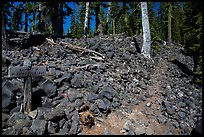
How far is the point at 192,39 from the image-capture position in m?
12.2

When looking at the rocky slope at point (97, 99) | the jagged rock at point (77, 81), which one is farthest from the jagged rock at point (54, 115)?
the jagged rock at point (77, 81)

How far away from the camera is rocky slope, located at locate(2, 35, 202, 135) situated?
5.60 m

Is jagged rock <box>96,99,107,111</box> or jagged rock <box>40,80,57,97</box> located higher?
jagged rock <box>40,80,57,97</box>

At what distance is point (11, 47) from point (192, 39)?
36.2 ft

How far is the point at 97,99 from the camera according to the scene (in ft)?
22.7

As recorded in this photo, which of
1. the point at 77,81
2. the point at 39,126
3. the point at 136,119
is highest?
the point at 77,81

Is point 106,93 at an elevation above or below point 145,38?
below

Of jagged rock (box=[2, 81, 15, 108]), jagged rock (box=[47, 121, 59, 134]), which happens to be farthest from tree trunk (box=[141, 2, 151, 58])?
jagged rock (box=[2, 81, 15, 108])

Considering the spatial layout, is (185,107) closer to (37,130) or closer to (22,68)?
(37,130)

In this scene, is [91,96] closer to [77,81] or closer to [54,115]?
[77,81]

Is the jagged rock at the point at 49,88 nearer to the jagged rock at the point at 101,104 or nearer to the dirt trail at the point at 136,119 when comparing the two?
the jagged rock at the point at 101,104

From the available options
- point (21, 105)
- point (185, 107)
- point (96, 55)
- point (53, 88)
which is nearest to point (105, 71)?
point (96, 55)

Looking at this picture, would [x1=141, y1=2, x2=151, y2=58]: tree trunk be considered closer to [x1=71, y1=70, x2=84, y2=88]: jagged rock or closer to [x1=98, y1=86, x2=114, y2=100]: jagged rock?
[x1=98, y1=86, x2=114, y2=100]: jagged rock

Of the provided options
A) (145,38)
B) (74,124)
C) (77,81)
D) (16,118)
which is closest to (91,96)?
(77,81)
